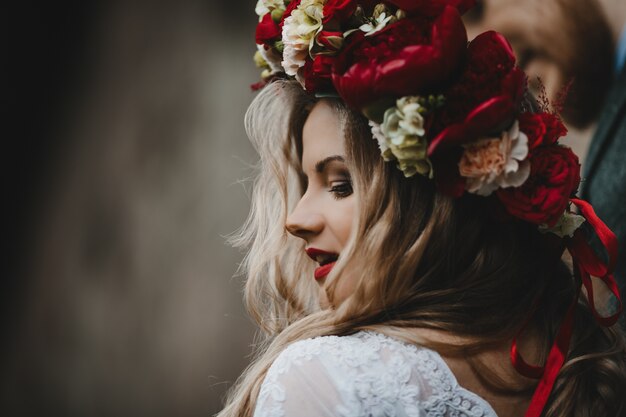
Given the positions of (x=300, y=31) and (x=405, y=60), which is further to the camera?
(x=300, y=31)

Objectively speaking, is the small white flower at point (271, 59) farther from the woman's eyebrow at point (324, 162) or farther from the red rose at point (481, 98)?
the red rose at point (481, 98)

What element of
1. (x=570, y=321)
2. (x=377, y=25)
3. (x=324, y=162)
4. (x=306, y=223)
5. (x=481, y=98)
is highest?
(x=377, y=25)

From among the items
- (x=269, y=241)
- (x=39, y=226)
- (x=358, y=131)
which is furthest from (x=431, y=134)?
(x=39, y=226)

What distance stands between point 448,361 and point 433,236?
0.19 m

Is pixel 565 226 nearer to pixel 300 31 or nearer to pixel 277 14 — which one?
pixel 300 31

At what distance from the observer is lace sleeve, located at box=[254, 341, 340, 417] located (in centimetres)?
88

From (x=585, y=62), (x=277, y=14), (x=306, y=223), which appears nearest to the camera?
(x=306, y=223)

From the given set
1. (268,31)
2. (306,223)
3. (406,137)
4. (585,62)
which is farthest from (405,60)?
(585,62)

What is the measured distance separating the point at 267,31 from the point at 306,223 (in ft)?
1.37

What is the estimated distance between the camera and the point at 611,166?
5.26 feet

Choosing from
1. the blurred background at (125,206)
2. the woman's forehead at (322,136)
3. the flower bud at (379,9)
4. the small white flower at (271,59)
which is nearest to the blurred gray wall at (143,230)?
the blurred background at (125,206)

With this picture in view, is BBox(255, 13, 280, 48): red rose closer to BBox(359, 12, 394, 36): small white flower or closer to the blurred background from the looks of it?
BBox(359, 12, 394, 36): small white flower

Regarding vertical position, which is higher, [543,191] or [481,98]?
[481,98]

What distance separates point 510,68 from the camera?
3.25 ft
